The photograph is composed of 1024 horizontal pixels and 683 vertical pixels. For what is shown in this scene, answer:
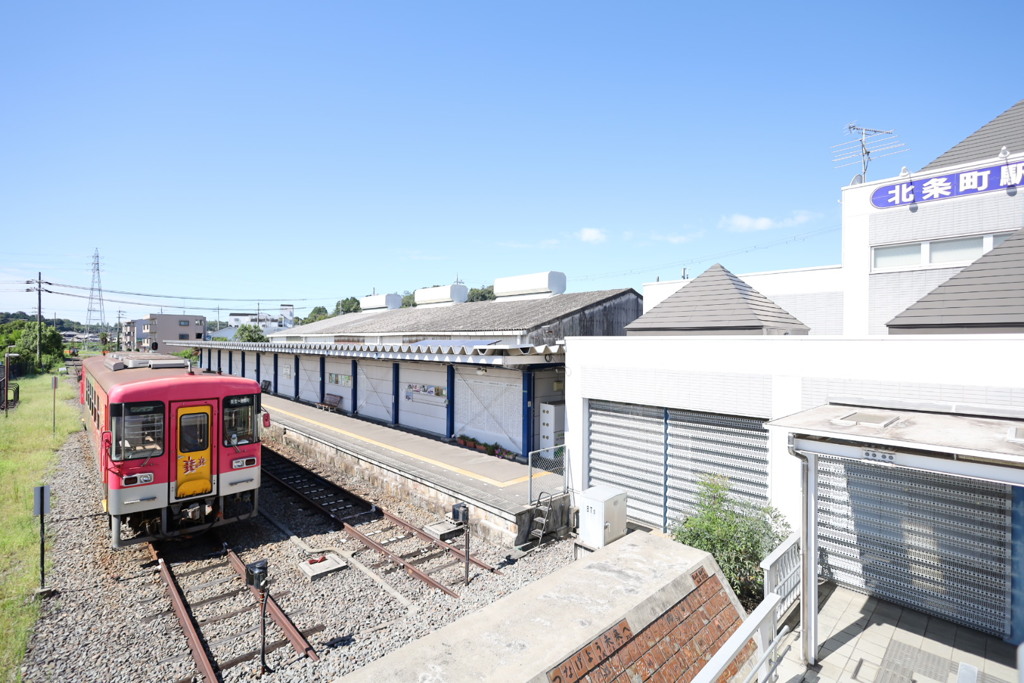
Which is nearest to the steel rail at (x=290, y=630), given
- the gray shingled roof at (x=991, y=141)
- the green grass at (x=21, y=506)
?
the green grass at (x=21, y=506)

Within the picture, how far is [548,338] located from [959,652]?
11314 millimetres

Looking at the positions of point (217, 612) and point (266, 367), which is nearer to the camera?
point (217, 612)

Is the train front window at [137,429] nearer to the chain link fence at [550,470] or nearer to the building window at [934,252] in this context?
the chain link fence at [550,470]

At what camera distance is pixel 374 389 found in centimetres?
2175

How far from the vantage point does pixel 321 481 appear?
13914mm

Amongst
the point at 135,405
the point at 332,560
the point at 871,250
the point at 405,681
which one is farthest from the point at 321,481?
the point at 871,250

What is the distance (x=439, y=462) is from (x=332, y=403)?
39.7 feet

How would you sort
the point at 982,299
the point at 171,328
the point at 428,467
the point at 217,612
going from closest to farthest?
the point at 217,612 → the point at 982,299 → the point at 428,467 → the point at 171,328

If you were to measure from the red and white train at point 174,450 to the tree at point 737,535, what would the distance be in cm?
815

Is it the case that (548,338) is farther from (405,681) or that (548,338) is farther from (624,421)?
(405,681)

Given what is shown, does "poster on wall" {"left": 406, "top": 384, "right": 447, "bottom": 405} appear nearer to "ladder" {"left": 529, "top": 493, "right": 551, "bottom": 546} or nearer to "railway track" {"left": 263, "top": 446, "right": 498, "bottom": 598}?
"railway track" {"left": 263, "top": 446, "right": 498, "bottom": 598}

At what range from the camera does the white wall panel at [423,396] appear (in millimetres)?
17984

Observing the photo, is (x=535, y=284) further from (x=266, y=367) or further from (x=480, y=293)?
(x=480, y=293)

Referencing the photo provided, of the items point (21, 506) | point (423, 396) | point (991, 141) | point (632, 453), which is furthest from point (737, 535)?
point (21, 506)
